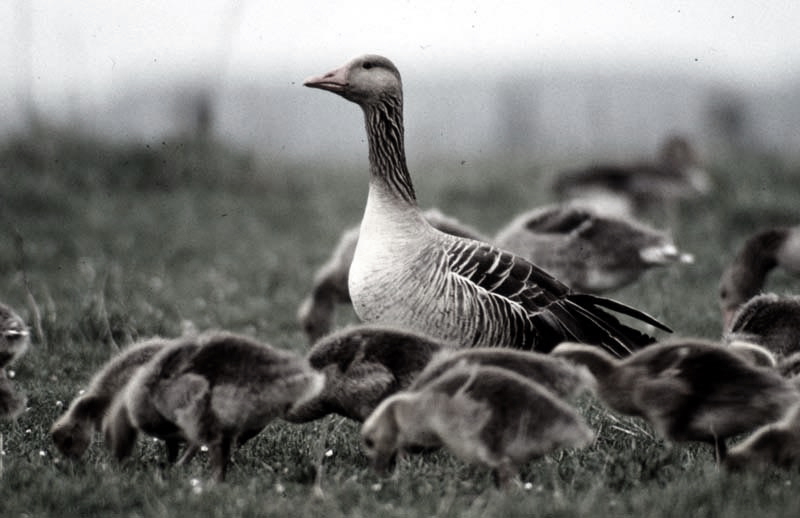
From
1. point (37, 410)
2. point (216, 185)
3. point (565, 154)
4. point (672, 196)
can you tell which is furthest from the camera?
point (565, 154)

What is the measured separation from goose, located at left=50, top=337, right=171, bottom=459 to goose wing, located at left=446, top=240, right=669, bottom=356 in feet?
6.47

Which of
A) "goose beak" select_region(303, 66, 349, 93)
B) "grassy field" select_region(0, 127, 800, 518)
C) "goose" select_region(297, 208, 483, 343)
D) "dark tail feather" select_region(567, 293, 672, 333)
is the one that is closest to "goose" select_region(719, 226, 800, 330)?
"grassy field" select_region(0, 127, 800, 518)

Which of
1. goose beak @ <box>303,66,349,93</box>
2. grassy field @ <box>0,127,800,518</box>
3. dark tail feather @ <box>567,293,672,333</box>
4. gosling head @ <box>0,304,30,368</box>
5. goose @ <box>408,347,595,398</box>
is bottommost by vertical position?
grassy field @ <box>0,127,800,518</box>

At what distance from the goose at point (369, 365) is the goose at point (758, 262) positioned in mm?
4561

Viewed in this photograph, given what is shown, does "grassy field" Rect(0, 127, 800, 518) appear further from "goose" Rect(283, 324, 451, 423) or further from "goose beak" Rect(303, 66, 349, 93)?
"goose beak" Rect(303, 66, 349, 93)

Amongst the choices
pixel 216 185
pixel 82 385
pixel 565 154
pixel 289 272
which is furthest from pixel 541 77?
pixel 82 385

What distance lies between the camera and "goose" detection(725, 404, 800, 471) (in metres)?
4.52

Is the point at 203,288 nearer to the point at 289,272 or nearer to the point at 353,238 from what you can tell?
the point at 289,272

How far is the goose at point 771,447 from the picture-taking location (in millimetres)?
4523

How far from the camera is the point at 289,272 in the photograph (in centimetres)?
1270

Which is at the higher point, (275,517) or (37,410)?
(275,517)

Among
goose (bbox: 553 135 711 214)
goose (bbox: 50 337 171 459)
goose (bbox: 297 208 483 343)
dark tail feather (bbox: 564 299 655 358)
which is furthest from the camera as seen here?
goose (bbox: 553 135 711 214)

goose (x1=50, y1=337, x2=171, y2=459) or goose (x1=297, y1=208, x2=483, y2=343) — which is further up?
goose (x1=50, y1=337, x2=171, y2=459)

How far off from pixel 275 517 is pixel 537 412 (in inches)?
47.8
